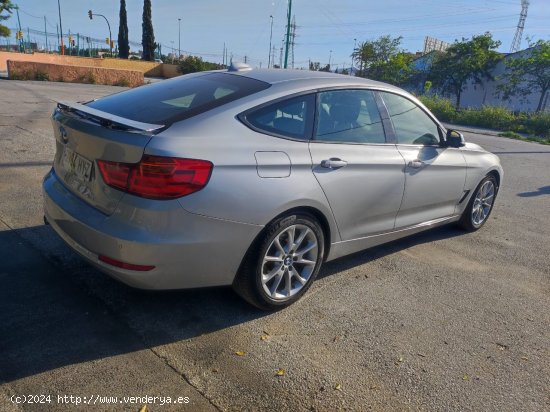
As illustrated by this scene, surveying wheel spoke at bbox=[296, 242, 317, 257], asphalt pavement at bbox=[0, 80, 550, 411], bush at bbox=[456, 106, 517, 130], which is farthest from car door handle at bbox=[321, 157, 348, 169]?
bush at bbox=[456, 106, 517, 130]

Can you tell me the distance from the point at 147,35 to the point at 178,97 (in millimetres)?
50585

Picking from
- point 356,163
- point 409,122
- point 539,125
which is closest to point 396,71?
point 539,125

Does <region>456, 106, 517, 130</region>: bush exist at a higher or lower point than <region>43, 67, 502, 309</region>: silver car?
lower

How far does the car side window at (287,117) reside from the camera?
3020 mm

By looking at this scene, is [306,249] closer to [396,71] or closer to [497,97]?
[497,97]

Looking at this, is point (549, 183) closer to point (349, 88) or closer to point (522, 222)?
point (522, 222)

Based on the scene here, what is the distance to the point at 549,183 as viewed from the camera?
8.95m

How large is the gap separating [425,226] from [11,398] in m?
3.61

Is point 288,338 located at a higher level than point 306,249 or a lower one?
lower

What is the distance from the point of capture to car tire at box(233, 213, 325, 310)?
2.96m

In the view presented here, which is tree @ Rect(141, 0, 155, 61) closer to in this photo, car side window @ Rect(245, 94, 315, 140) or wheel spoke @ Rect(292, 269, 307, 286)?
car side window @ Rect(245, 94, 315, 140)

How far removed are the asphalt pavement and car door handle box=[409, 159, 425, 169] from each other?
3.02 feet

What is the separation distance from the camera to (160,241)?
8.41 feet

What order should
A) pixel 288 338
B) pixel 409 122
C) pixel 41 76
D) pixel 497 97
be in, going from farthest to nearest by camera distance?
pixel 497 97 < pixel 41 76 < pixel 409 122 < pixel 288 338
